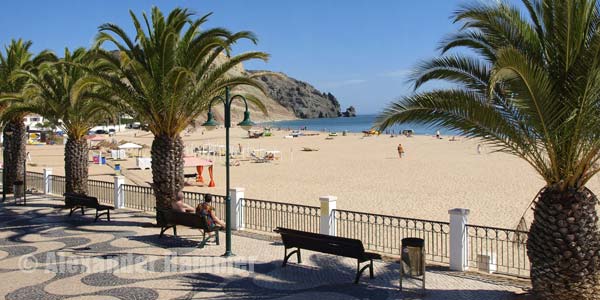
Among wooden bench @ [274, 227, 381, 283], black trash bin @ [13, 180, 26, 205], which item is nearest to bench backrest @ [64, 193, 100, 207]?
black trash bin @ [13, 180, 26, 205]

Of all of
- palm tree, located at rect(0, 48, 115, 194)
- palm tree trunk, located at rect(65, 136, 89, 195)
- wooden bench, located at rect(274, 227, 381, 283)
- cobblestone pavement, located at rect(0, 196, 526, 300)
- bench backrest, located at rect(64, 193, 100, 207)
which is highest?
palm tree, located at rect(0, 48, 115, 194)

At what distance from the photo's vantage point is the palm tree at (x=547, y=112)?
6824 millimetres

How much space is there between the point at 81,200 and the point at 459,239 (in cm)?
1090

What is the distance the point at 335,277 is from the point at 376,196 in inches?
474

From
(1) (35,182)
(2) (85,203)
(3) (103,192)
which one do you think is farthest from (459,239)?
(1) (35,182)

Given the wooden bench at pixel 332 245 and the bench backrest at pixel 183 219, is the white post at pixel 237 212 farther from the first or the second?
the wooden bench at pixel 332 245

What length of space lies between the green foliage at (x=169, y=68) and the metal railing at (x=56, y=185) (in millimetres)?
8877

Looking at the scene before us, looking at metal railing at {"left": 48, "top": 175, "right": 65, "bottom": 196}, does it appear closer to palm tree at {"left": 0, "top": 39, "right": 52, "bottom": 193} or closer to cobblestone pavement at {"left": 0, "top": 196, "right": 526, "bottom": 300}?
palm tree at {"left": 0, "top": 39, "right": 52, "bottom": 193}

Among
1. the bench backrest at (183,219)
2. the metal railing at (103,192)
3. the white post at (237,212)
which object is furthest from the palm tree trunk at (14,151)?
the white post at (237,212)

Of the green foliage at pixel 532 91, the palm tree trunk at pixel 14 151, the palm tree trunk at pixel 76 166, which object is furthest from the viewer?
the palm tree trunk at pixel 14 151

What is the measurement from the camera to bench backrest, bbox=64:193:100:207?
14648 millimetres

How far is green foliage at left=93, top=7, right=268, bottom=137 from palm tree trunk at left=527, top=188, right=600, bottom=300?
7.70 meters

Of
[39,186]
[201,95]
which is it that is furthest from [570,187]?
[39,186]

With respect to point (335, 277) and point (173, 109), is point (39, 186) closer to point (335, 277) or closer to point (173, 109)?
point (173, 109)
